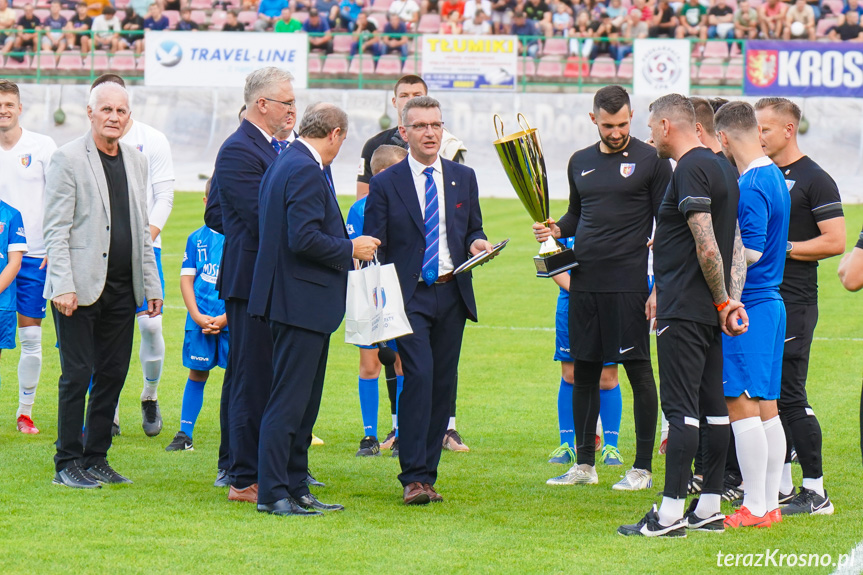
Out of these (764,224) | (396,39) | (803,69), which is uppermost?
(396,39)

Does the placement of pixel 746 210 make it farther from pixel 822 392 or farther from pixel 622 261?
pixel 822 392

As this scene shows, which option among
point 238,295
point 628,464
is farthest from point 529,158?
point 628,464

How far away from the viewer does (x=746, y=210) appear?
219 inches

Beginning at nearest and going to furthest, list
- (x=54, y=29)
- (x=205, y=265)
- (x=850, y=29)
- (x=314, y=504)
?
1. (x=314, y=504)
2. (x=205, y=265)
3. (x=850, y=29)
4. (x=54, y=29)

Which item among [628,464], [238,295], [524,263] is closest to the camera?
[238,295]

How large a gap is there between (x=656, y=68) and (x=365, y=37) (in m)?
7.02

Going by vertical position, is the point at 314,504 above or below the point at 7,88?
below

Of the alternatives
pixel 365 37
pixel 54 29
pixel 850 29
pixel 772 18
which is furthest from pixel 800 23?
pixel 54 29

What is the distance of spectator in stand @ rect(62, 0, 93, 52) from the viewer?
27203 mm

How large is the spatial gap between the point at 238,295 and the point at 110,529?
1.37 m

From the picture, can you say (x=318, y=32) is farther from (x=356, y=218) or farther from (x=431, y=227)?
(x=431, y=227)

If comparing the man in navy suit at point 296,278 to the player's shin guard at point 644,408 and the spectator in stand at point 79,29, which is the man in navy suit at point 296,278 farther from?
the spectator in stand at point 79,29

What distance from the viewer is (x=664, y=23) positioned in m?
26.5

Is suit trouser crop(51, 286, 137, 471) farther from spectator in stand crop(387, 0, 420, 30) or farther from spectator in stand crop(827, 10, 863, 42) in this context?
spectator in stand crop(387, 0, 420, 30)
